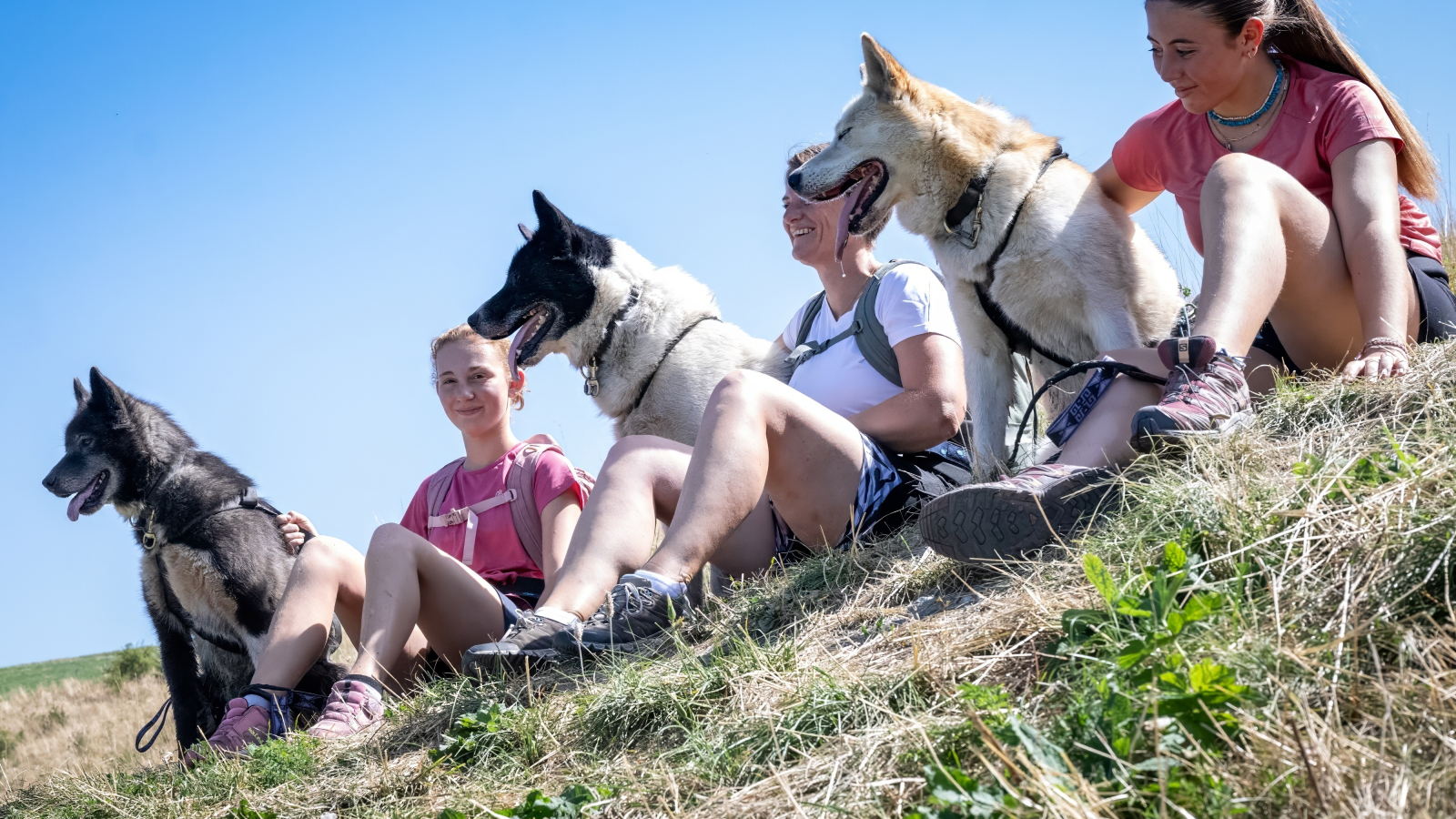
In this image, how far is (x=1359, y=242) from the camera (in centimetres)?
231

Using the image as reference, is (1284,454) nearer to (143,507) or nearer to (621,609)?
(621,609)

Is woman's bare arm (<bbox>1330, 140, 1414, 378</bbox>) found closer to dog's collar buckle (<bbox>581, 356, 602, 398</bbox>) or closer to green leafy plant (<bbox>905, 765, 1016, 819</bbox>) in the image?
green leafy plant (<bbox>905, 765, 1016, 819</bbox>)

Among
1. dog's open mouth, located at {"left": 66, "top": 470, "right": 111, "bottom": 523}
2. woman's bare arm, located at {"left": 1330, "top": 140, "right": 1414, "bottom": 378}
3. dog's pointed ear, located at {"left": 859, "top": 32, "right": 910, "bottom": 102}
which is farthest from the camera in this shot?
dog's open mouth, located at {"left": 66, "top": 470, "right": 111, "bottom": 523}

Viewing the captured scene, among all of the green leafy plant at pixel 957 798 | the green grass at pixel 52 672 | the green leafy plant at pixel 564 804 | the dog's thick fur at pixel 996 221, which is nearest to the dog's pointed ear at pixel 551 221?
the dog's thick fur at pixel 996 221

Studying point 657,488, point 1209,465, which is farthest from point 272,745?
point 1209,465

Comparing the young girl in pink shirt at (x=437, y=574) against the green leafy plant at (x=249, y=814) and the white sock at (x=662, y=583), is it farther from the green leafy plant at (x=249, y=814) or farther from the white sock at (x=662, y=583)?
the white sock at (x=662, y=583)

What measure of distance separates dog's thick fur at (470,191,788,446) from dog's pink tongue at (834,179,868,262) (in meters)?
0.77

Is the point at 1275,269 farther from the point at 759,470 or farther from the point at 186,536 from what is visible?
the point at 186,536

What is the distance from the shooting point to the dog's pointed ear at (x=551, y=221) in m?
4.60

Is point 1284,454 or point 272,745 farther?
point 272,745

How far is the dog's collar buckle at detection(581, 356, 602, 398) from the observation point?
14.6 feet

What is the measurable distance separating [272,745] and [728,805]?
1.47 meters

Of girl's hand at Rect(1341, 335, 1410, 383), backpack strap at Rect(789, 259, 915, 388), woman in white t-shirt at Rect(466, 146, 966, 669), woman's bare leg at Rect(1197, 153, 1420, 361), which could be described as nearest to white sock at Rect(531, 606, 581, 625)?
woman in white t-shirt at Rect(466, 146, 966, 669)

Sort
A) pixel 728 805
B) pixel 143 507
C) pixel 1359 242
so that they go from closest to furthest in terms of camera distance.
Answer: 1. pixel 728 805
2. pixel 1359 242
3. pixel 143 507
